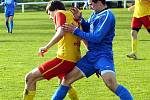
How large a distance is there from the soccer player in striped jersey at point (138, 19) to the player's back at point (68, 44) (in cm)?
747

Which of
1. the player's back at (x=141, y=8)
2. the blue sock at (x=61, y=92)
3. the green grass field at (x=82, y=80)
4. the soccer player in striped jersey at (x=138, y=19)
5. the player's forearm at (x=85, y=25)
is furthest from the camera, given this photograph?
the player's back at (x=141, y=8)

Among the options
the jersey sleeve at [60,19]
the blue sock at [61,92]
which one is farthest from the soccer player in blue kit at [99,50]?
the jersey sleeve at [60,19]

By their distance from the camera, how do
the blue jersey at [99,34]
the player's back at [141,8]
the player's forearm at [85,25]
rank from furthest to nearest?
the player's back at [141,8]
the player's forearm at [85,25]
the blue jersey at [99,34]

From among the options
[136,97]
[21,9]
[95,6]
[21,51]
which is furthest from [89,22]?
[21,9]

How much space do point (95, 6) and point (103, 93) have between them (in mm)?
2842

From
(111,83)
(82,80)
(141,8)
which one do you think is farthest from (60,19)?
(141,8)

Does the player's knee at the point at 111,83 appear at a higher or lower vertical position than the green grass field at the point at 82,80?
higher

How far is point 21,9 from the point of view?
54.6 metres

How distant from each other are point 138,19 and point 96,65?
26.5ft

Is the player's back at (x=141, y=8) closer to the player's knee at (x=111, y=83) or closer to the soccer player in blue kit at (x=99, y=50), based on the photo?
the soccer player in blue kit at (x=99, y=50)

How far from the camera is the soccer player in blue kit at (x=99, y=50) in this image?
8070 mm

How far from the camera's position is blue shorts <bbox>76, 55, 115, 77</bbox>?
811cm

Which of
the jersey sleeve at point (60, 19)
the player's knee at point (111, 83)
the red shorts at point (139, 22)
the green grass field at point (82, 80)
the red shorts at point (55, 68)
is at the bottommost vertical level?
the green grass field at point (82, 80)

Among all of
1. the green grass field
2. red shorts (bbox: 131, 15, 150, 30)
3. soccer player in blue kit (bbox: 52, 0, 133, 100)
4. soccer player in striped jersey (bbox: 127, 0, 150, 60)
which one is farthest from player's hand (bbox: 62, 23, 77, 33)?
red shorts (bbox: 131, 15, 150, 30)
